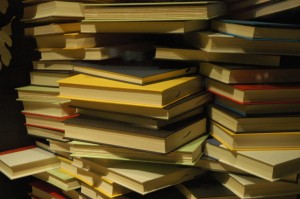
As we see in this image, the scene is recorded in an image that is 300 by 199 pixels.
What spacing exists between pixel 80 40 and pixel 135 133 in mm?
302

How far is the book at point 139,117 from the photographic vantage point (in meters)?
0.74

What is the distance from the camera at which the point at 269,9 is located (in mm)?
729

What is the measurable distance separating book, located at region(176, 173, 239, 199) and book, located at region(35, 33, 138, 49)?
44 cm

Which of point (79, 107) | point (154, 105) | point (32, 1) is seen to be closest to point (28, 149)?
point (79, 107)

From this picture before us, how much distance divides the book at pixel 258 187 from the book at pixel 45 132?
0.49m

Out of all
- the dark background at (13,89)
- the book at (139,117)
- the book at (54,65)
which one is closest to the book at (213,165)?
the book at (139,117)

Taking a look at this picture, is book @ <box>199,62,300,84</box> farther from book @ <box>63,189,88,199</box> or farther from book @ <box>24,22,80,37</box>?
book @ <box>63,189,88,199</box>

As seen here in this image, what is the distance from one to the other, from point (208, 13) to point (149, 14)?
0.43 feet

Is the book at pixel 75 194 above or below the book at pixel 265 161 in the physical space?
below

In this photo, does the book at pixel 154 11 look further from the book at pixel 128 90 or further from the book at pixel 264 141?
the book at pixel 264 141

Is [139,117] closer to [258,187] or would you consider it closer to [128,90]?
[128,90]

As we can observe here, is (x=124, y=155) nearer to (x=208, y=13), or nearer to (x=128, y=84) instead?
(x=128, y=84)

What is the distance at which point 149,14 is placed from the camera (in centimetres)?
72

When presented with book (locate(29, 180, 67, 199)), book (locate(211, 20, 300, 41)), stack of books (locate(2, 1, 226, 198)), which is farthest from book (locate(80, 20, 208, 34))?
book (locate(29, 180, 67, 199))
